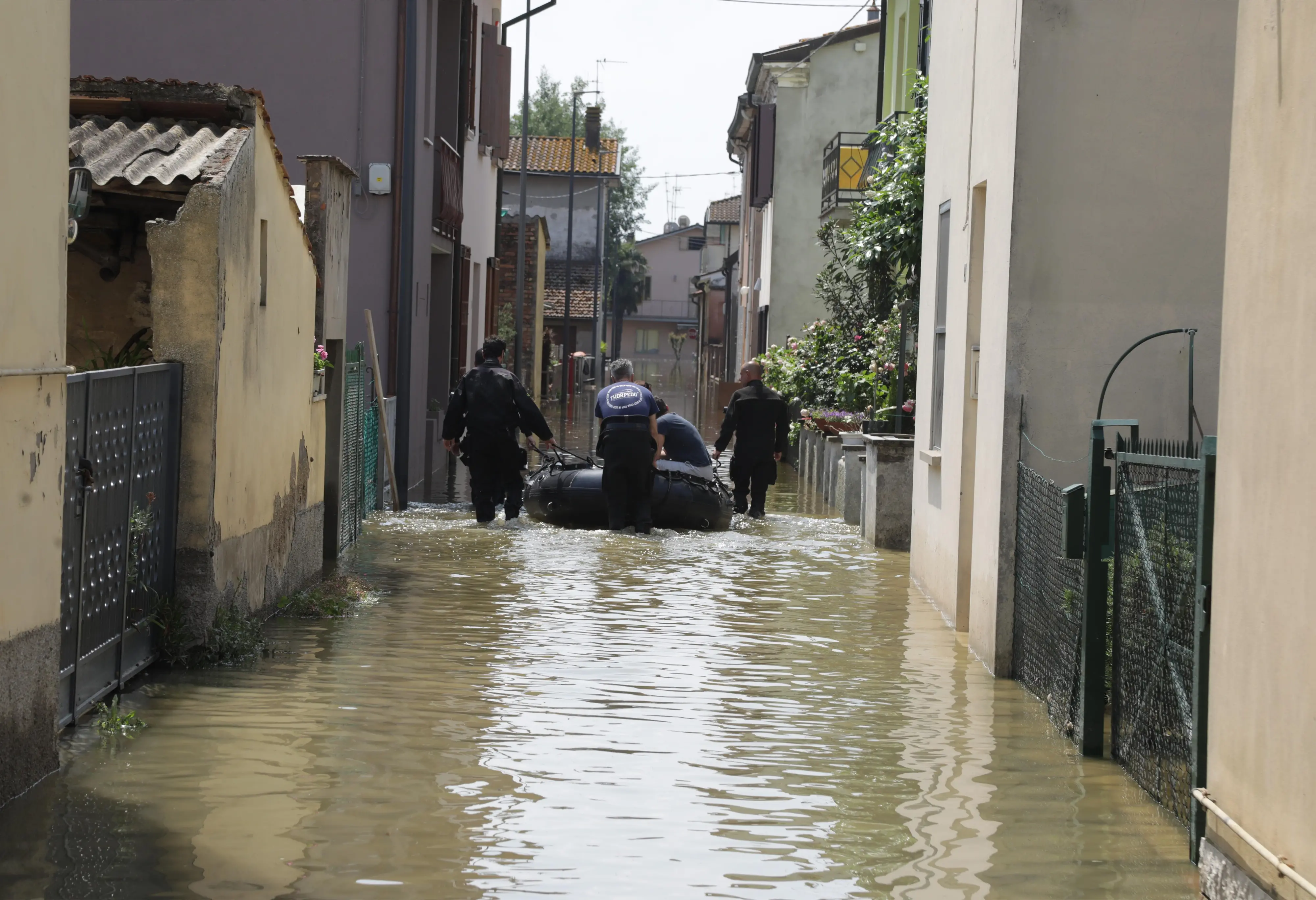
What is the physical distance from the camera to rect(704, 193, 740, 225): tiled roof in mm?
80688

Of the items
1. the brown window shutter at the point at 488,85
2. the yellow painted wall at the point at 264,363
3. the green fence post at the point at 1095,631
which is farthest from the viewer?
the brown window shutter at the point at 488,85

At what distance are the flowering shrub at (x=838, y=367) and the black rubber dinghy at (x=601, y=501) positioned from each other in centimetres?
386

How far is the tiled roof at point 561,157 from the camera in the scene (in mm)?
57562

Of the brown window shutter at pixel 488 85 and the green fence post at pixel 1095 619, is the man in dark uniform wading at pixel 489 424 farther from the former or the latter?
the brown window shutter at pixel 488 85

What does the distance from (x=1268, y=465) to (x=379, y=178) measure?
13.0m

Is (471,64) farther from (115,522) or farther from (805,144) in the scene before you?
(115,522)

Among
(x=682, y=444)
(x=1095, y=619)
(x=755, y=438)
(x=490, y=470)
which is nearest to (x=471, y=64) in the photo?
(x=755, y=438)

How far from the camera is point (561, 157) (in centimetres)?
6003

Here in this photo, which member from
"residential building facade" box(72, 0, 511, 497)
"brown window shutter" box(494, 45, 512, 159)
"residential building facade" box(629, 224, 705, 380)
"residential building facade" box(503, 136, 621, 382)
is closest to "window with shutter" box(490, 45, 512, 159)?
"brown window shutter" box(494, 45, 512, 159)

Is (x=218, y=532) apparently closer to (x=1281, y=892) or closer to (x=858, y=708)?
(x=858, y=708)

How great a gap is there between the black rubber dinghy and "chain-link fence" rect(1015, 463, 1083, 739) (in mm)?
7184

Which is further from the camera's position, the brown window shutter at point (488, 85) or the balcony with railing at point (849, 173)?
the brown window shutter at point (488, 85)

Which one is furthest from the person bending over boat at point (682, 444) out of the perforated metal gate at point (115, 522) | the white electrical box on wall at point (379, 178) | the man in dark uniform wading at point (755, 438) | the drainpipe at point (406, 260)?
the perforated metal gate at point (115, 522)

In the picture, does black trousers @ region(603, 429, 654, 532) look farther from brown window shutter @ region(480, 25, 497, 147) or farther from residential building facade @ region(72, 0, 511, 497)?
brown window shutter @ region(480, 25, 497, 147)
